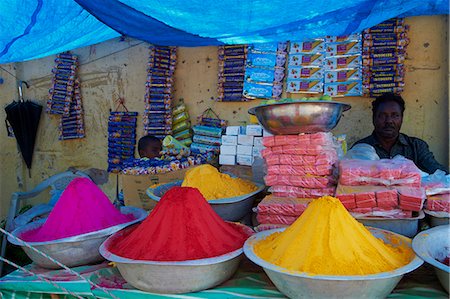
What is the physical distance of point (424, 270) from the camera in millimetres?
1023

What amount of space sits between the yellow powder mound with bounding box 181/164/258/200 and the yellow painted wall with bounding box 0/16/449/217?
58.5 inches

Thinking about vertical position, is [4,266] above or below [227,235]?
below

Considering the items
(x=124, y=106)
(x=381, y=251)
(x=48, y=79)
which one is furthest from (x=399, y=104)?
(x=48, y=79)

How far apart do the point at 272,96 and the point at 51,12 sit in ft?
5.15

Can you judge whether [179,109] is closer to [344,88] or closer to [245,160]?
[245,160]

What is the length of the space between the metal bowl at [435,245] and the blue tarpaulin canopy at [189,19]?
1289mm

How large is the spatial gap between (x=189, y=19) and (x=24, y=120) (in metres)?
2.50

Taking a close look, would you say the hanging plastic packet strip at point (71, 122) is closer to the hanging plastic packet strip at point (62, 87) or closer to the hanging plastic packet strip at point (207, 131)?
the hanging plastic packet strip at point (62, 87)

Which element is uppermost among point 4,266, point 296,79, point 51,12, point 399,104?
point 51,12

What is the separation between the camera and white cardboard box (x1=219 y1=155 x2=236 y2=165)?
264 centimetres

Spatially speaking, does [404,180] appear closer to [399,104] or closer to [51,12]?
[399,104]

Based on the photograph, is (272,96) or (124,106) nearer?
(272,96)

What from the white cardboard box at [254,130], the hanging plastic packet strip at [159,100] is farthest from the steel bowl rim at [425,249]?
the hanging plastic packet strip at [159,100]

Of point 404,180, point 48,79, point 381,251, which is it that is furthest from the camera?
point 48,79
